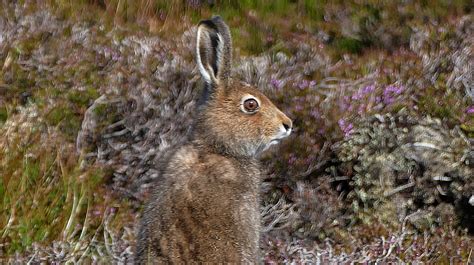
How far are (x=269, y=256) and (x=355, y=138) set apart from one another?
1470mm

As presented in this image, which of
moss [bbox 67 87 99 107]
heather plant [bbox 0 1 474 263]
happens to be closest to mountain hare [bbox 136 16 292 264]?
heather plant [bbox 0 1 474 263]

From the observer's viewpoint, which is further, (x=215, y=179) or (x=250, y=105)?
(x=250, y=105)

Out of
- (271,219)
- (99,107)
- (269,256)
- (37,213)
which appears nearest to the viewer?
(37,213)

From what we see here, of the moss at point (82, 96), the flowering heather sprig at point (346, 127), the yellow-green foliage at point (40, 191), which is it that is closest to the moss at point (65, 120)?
the moss at point (82, 96)

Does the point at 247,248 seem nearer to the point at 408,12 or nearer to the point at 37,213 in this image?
the point at 37,213

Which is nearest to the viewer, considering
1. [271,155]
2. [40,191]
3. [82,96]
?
[40,191]

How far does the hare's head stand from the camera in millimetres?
5500

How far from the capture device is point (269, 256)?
6652 mm

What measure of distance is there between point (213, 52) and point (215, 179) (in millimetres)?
875

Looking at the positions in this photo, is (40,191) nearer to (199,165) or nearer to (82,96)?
(199,165)

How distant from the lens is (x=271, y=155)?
25.2 ft

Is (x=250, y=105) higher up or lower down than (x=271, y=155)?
higher up

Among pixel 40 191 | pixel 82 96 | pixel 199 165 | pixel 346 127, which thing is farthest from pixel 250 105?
pixel 82 96

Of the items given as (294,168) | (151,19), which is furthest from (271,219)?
(151,19)
